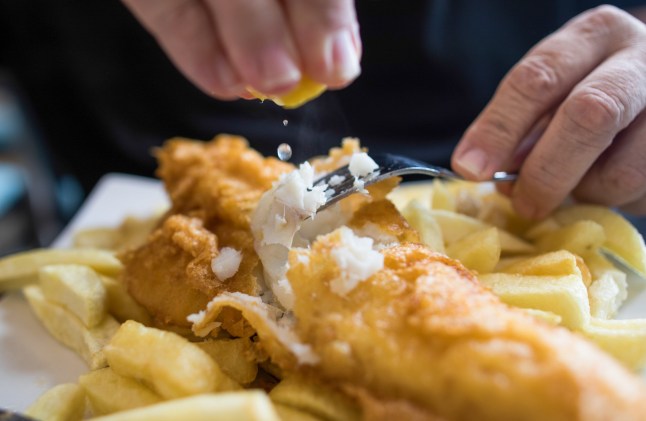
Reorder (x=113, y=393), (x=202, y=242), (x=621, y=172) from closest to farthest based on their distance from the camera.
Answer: (x=113, y=393) → (x=202, y=242) → (x=621, y=172)

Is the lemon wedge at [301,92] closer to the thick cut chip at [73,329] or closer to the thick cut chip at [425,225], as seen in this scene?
the thick cut chip at [425,225]

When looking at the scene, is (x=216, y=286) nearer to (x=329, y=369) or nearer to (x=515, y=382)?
(x=329, y=369)

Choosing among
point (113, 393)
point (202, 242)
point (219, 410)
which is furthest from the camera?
point (202, 242)

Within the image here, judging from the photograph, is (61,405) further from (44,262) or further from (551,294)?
(551,294)

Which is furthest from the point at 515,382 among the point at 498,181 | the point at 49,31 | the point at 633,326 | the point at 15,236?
the point at 15,236

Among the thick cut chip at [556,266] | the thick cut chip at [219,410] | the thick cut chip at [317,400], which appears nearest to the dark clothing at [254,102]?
the thick cut chip at [556,266]

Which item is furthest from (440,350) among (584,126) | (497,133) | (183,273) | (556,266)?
(497,133)

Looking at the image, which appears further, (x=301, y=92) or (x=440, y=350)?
(x=301, y=92)
